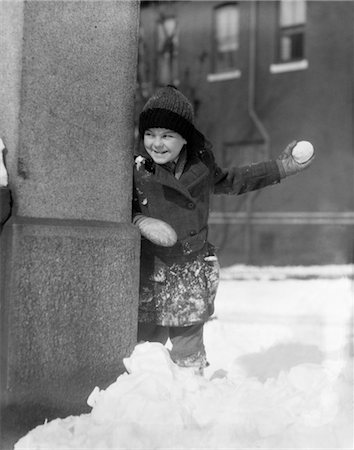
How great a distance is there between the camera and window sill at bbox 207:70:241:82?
16.4 m

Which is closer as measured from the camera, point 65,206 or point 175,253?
point 65,206

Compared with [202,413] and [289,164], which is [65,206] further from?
[289,164]

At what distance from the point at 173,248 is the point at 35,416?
1.05 metres

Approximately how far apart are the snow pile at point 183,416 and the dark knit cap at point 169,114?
105 cm

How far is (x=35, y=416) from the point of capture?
103 inches

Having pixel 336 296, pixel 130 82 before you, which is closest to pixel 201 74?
pixel 336 296

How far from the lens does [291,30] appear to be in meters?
16.0

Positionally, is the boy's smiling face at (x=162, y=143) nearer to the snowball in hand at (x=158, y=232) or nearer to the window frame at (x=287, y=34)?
the snowball in hand at (x=158, y=232)

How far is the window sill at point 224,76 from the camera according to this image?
645 inches

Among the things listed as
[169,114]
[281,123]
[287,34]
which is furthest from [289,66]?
[169,114]

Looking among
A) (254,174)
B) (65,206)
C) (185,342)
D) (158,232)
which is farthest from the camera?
(254,174)

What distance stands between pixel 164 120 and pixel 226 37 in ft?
47.4

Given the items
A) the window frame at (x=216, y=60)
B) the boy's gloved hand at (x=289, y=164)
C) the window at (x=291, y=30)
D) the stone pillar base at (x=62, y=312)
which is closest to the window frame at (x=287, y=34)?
the window at (x=291, y=30)

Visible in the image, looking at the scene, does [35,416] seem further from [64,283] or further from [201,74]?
[201,74]
